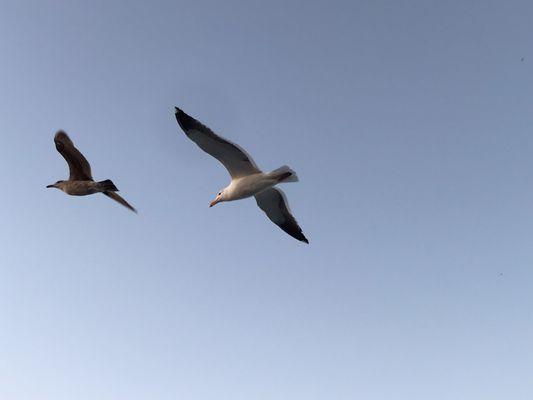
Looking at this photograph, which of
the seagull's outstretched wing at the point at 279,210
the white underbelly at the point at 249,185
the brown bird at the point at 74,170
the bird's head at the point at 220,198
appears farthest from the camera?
the seagull's outstretched wing at the point at 279,210

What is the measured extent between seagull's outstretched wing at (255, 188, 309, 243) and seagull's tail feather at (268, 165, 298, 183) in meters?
1.68

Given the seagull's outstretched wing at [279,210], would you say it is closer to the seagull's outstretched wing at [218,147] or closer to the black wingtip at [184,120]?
the seagull's outstretched wing at [218,147]

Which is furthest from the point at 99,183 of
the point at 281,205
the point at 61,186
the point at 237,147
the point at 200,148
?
the point at 281,205

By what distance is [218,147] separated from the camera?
15.9 m

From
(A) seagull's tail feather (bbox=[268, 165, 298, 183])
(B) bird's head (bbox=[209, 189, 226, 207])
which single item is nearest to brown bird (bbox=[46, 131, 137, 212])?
(B) bird's head (bbox=[209, 189, 226, 207])

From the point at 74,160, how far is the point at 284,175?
728 centimetres

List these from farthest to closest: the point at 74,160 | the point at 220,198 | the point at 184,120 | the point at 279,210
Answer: the point at 279,210 → the point at 74,160 → the point at 220,198 → the point at 184,120

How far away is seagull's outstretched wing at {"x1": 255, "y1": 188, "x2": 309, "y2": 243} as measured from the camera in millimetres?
17969

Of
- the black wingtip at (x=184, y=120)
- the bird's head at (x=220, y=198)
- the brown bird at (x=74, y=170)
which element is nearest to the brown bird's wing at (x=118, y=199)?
the brown bird at (x=74, y=170)

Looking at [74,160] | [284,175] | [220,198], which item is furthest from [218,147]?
[74,160]

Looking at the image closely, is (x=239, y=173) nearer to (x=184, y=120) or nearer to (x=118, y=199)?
(x=184, y=120)

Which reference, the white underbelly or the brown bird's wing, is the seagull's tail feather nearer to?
the white underbelly

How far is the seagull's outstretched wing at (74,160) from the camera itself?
18031 mm

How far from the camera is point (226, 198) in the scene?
57.4 feet
